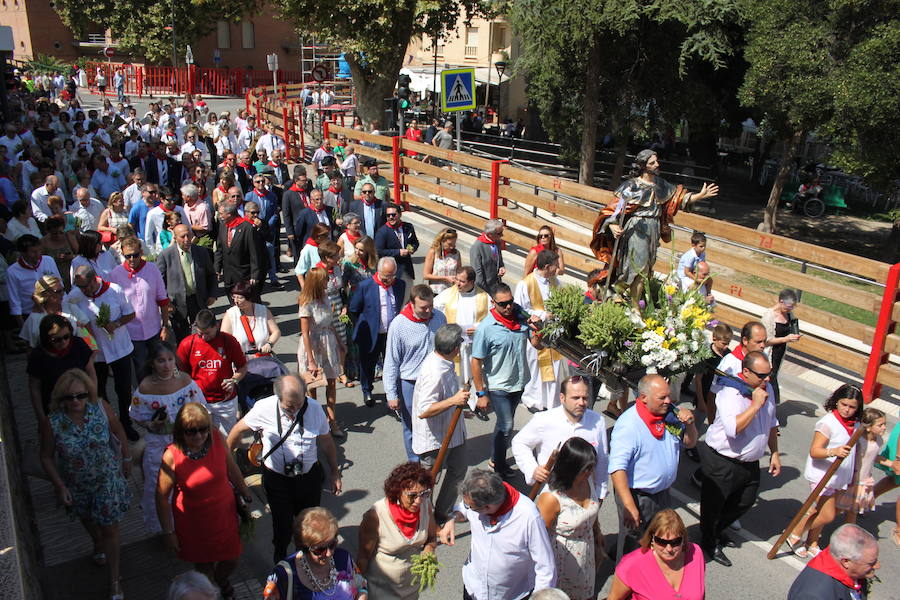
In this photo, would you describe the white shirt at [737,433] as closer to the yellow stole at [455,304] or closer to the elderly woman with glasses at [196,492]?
the yellow stole at [455,304]

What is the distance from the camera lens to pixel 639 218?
7297 mm

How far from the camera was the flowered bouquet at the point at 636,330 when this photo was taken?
5691 mm

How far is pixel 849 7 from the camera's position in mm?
15102

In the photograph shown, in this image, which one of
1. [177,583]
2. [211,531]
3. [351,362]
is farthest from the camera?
[351,362]

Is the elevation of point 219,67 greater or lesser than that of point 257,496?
greater

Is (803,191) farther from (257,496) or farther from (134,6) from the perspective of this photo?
(134,6)

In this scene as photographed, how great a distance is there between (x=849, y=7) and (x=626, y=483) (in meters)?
14.1

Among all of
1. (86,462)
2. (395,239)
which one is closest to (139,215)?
(395,239)

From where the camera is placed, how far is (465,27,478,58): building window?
46.4 m

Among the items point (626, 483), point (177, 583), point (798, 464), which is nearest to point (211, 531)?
point (177, 583)

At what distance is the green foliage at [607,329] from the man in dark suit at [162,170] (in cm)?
992

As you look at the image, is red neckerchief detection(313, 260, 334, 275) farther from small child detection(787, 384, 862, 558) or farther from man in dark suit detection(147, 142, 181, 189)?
man in dark suit detection(147, 142, 181, 189)

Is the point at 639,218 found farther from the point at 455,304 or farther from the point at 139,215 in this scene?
the point at 139,215

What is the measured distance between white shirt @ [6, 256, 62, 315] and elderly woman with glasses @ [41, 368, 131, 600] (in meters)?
2.90
